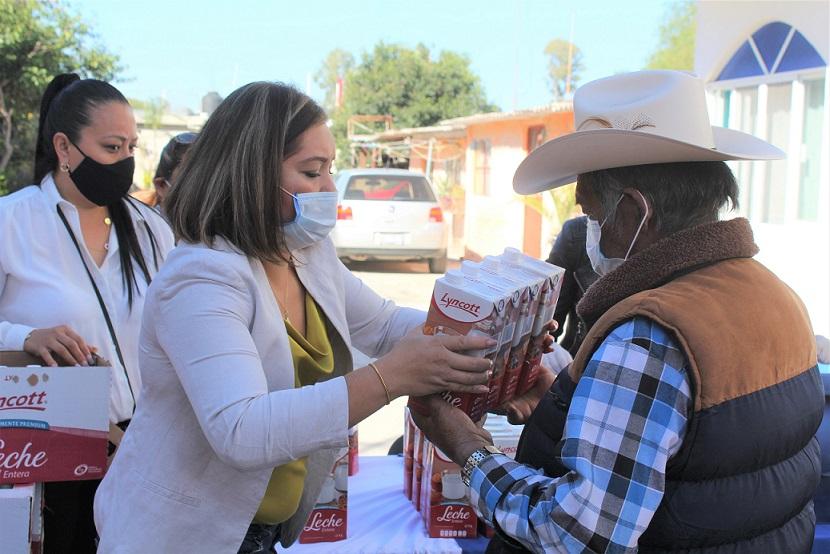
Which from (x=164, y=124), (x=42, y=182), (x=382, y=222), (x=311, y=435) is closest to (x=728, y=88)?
(x=382, y=222)

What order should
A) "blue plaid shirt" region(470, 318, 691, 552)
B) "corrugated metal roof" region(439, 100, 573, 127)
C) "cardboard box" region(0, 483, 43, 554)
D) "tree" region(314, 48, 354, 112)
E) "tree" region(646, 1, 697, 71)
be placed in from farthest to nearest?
1. "tree" region(314, 48, 354, 112)
2. "tree" region(646, 1, 697, 71)
3. "corrugated metal roof" region(439, 100, 573, 127)
4. "cardboard box" region(0, 483, 43, 554)
5. "blue plaid shirt" region(470, 318, 691, 552)

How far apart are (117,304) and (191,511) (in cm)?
133

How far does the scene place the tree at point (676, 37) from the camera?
52312mm

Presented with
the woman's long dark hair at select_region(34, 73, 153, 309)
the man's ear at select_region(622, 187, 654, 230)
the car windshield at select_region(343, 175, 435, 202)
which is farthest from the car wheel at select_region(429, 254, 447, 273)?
the man's ear at select_region(622, 187, 654, 230)

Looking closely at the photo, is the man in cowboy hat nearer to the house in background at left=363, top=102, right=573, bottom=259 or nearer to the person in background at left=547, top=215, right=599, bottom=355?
the person in background at left=547, top=215, right=599, bottom=355

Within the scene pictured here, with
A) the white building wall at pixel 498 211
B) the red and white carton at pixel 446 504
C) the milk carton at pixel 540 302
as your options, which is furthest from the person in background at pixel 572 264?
the white building wall at pixel 498 211

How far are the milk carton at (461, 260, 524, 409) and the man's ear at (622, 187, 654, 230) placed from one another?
0.28 m

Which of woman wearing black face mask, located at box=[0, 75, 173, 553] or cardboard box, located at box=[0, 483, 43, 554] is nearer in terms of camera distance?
cardboard box, located at box=[0, 483, 43, 554]

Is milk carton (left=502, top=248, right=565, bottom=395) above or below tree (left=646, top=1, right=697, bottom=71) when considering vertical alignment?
below

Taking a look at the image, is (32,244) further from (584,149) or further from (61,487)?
(584,149)

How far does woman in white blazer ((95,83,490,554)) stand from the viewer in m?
1.59

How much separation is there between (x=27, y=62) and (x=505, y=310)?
55.1ft

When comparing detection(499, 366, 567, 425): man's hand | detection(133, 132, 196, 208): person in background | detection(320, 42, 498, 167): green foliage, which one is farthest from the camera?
detection(320, 42, 498, 167): green foliage

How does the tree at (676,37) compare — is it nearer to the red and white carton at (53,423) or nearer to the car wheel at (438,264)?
the car wheel at (438,264)
